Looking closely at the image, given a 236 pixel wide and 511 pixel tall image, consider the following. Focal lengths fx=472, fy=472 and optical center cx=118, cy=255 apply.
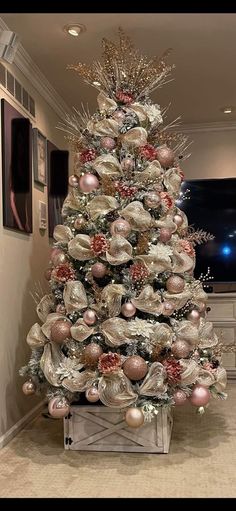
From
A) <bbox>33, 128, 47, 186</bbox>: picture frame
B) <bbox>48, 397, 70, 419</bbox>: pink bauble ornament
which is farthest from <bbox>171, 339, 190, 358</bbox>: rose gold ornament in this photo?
<bbox>33, 128, 47, 186</bbox>: picture frame

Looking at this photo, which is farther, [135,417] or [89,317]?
[89,317]

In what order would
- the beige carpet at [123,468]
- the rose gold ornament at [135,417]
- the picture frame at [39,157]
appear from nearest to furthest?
1. the beige carpet at [123,468]
2. the rose gold ornament at [135,417]
3. the picture frame at [39,157]

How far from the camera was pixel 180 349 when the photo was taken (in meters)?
2.51

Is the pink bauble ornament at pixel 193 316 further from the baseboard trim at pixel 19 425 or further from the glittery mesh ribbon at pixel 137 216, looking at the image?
the baseboard trim at pixel 19 425

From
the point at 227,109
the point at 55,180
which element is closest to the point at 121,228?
the point at 55,180

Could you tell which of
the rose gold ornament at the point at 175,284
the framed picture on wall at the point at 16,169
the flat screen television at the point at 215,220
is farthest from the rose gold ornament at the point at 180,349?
the flat screen television at the point at 215,220

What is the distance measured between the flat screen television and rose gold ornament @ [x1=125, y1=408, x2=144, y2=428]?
2.29 meters

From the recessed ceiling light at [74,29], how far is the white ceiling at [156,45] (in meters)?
0.03

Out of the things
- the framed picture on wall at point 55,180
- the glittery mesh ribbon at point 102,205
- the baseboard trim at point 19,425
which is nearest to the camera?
the glittery mesh ribbon at point 102,205

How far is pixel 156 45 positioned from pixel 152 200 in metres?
1.21

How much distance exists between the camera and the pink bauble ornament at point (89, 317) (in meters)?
2.51

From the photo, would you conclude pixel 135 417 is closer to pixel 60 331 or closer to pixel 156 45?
pixel 60 331

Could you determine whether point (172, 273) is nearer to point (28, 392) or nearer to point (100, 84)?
point (28, 392)

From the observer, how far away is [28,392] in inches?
104
